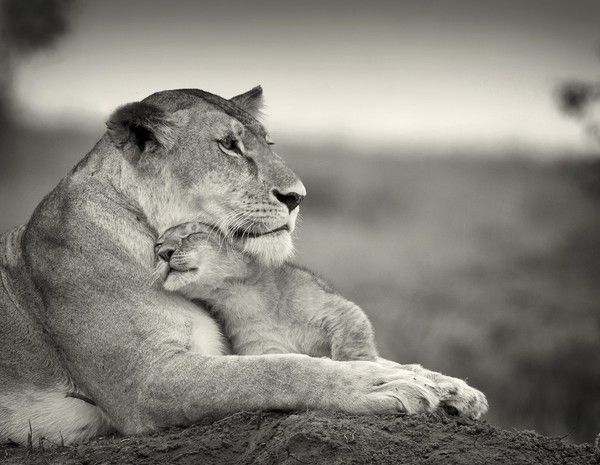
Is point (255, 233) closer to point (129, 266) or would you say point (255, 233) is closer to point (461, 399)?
point (129, 266)

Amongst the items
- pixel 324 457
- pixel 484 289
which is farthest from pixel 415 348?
pixel 324 457

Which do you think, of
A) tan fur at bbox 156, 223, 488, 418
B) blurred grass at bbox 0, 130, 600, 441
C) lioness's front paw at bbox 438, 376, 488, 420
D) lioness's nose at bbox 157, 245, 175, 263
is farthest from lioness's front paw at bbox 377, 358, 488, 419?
blurred grass at bbox 0, 130, 600, 441

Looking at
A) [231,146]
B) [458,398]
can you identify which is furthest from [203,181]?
[458,398]

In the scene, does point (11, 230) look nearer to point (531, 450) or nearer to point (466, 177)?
point (531, 450)

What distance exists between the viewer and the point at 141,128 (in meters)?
6.54

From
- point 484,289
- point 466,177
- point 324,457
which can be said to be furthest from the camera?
point 466,177

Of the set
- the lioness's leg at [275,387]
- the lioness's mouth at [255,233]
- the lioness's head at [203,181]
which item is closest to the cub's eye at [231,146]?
the lioness's head at [203,181]

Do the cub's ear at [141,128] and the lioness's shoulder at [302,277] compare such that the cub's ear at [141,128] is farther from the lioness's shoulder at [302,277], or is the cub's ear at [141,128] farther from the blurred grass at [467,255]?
the blurred grass at [467,255]

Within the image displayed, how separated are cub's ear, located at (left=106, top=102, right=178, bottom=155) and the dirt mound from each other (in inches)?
64.2

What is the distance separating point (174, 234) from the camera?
6457mm

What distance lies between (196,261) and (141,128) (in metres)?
0.80

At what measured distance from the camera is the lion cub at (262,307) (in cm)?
648

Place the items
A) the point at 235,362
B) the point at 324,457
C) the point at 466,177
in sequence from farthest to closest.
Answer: the point at 466,177
the point at 235,362
the point at 324,457

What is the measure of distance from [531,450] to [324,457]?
3.31ft
